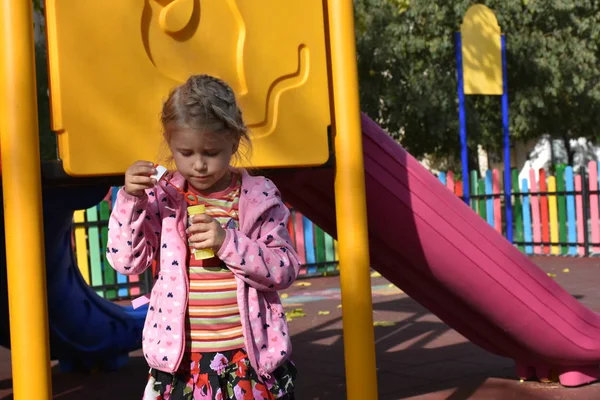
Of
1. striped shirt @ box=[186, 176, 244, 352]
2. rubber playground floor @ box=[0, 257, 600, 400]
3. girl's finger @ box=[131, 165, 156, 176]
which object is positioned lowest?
rubber playground floor @ box=[0, 257, 600, 400]

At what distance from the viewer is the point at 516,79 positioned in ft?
64.0

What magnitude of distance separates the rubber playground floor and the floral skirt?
0.36 m

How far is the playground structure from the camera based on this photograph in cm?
250

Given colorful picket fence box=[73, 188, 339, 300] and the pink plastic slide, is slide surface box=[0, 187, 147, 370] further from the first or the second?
colorful picket fence box=[73, 188, 339, 300]

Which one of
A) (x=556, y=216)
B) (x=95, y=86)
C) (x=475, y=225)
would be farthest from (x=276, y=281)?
(x=556, y=216)

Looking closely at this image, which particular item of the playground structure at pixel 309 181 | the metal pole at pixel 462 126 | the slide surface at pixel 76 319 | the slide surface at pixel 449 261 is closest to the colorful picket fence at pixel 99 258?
the metal pole at pixel 462 126

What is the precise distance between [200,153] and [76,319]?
2.93m

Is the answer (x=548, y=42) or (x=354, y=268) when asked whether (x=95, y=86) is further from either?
(x=548, y=42)

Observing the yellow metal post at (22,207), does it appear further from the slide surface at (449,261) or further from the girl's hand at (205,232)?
the slide surface at (449,261)

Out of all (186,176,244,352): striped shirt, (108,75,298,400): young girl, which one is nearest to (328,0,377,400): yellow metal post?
(108,75,298,400): young girl

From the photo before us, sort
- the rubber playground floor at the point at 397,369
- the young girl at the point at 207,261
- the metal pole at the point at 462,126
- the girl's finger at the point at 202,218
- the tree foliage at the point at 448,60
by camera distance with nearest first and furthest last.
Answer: the girl's finger at the point at 202,218 → the young girl at the point at 207,261 → the rubber playground floor at the point at 397,369 → the metal pole at the point at 462,126 → the tree foliage at the point at 448,60

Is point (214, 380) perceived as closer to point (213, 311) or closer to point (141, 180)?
point (213, 311)

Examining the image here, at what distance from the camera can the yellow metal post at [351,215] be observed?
3.11 meters

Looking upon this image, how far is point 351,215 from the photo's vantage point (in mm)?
3160
